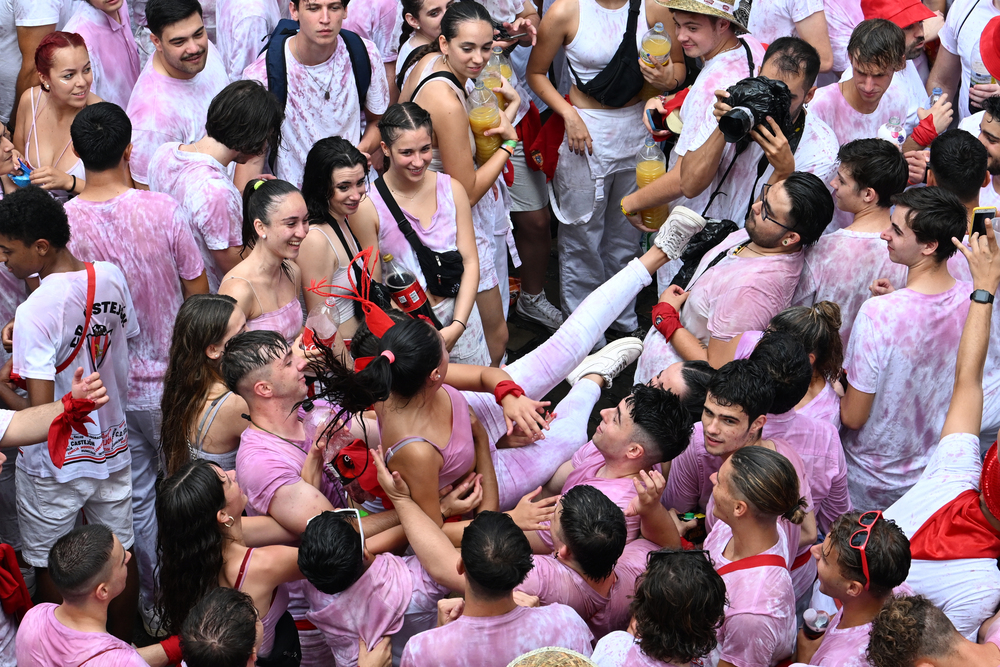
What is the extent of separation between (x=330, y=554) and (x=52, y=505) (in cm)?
152

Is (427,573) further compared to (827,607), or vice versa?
(827,607)

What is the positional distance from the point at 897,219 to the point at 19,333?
3.26 meters

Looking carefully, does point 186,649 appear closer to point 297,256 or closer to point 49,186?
point 297,256

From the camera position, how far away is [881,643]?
8.03 feet

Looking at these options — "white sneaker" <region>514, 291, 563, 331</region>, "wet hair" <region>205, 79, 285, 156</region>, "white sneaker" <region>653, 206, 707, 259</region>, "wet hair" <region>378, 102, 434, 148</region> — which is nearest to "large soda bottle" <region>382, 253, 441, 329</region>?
"wet hair" <region>378, 102, 434, 148</region>

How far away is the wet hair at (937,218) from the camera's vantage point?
11.2 ft

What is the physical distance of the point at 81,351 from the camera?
3.45 meters

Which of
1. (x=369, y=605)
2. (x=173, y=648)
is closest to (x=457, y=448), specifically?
(x=369, y=605)

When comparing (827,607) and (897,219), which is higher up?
(897,219)

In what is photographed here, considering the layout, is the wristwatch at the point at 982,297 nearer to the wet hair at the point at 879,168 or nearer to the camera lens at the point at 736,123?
the wet hair at the point at 879,168

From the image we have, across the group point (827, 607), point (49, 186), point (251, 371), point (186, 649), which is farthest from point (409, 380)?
point (49, 186)

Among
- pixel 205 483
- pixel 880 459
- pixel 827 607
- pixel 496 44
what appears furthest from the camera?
pixel 496 44

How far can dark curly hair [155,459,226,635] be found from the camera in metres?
2.82

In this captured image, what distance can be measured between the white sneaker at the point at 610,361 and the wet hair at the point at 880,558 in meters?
1.51
